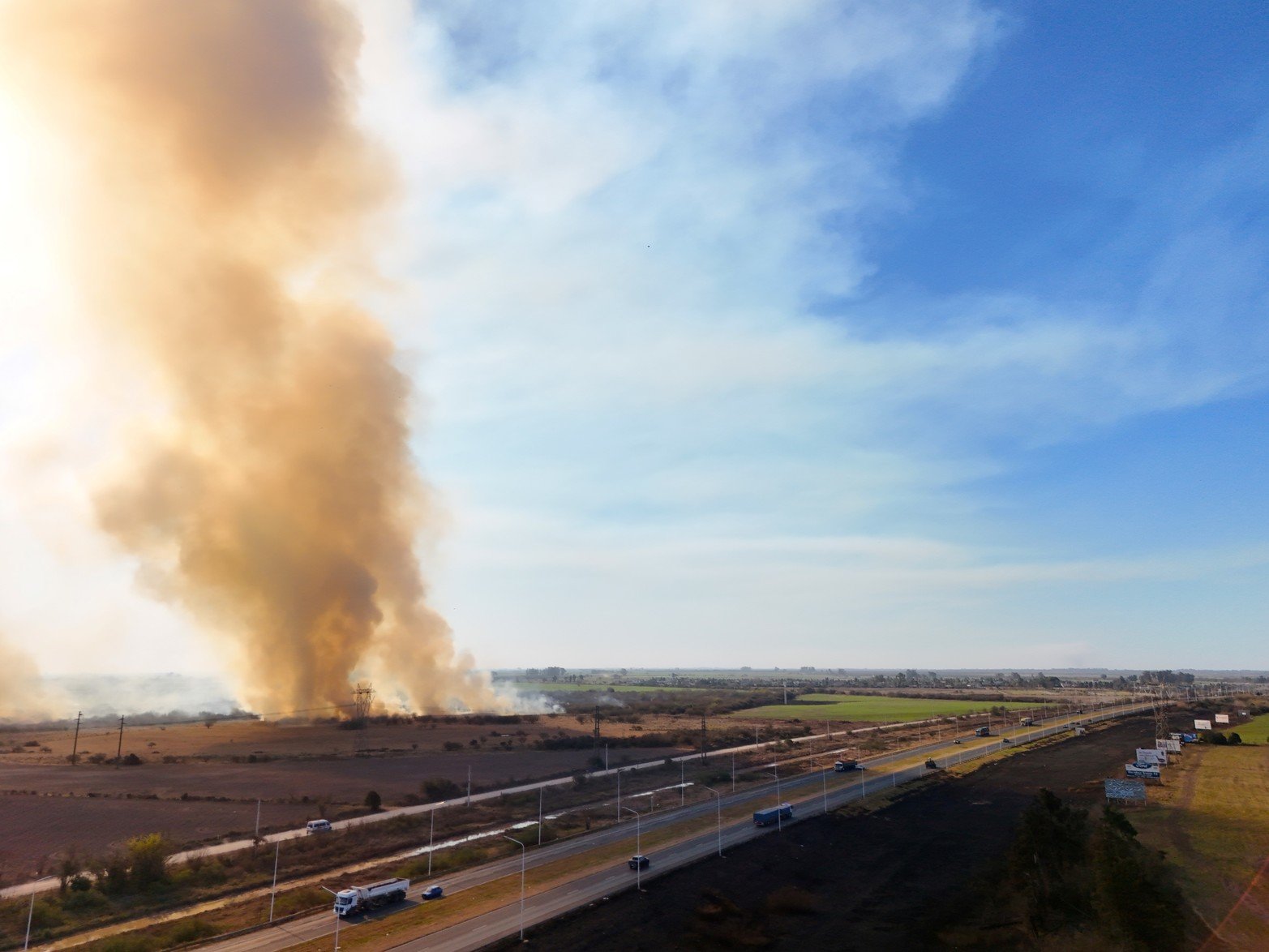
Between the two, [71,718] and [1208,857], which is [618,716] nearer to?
[71,718]

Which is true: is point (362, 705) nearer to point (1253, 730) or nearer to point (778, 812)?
point (778, 812)

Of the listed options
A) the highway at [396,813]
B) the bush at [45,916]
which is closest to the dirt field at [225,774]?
the highway at [396,813]

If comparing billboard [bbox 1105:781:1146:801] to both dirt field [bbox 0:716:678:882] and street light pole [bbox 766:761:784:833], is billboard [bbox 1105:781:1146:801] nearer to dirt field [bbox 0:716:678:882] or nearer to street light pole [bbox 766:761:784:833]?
street light pole [bbox 766:761:784:833]

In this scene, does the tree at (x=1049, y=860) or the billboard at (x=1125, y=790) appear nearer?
the tree at (x=1049, y=860)

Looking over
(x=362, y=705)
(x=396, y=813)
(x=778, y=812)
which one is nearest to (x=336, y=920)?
(x=396, y=813)

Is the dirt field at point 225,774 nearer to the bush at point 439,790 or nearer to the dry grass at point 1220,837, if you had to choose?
the bush at point 439,790

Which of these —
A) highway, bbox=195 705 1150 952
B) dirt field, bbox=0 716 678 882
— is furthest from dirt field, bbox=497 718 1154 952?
dirt field, bbox=0 716 678 882

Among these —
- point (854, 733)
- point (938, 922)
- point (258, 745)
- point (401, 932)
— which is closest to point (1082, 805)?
point (938, 922)
